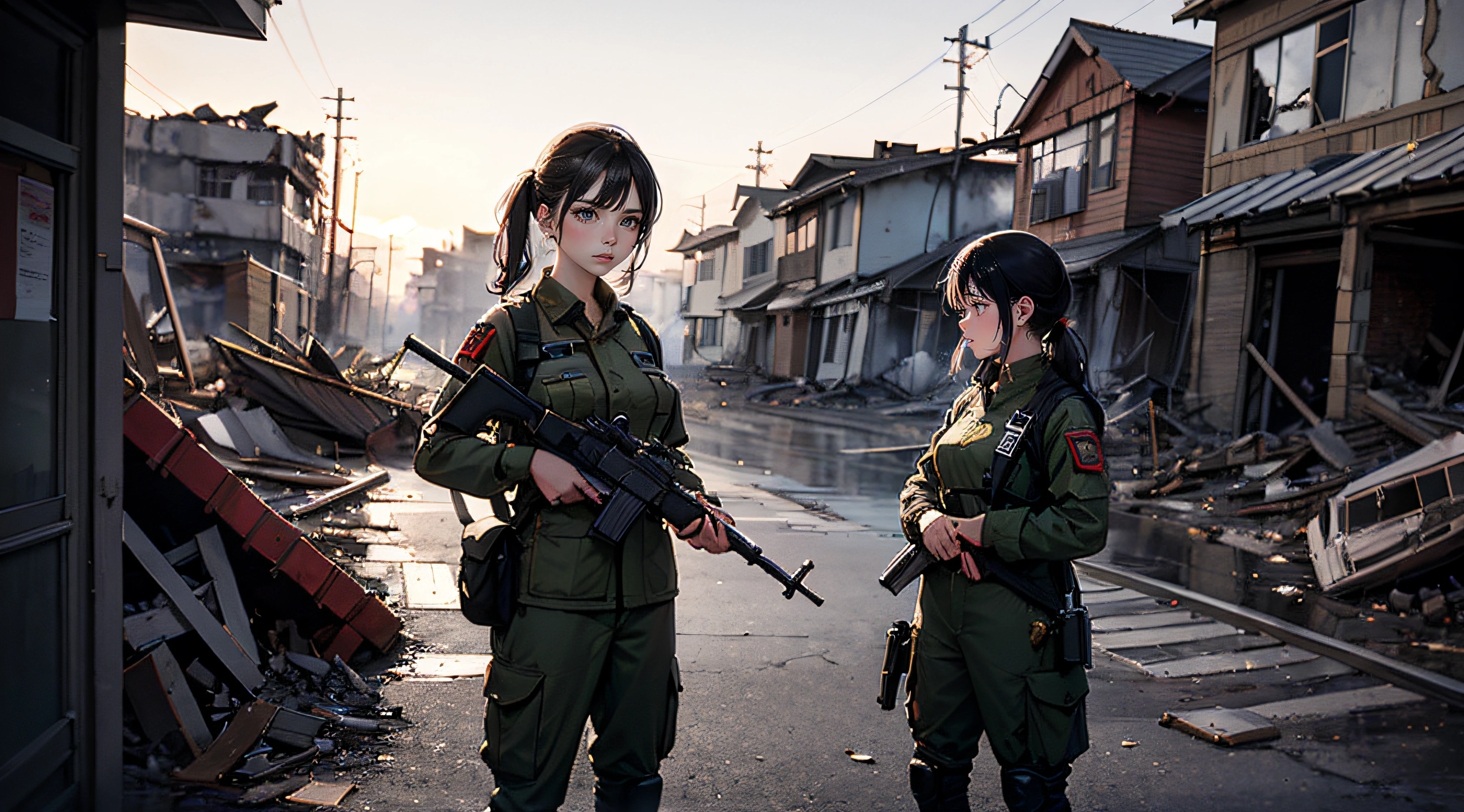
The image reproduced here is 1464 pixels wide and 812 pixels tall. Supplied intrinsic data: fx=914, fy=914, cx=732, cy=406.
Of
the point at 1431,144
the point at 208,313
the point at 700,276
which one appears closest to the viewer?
the point at 1431,144

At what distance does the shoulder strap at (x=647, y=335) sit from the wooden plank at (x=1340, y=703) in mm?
3717

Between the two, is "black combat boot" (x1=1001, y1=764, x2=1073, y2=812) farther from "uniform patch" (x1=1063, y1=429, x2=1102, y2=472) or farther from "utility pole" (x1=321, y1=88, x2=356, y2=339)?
"utility pole" (x1=321, y1=88, x2=356, y2=339)

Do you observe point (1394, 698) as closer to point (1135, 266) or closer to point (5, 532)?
point (5, 532)

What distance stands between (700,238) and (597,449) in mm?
48727

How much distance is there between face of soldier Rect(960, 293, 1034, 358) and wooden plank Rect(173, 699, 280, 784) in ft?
9.96

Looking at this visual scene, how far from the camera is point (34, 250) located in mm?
2717

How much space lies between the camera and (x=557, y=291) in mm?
2551

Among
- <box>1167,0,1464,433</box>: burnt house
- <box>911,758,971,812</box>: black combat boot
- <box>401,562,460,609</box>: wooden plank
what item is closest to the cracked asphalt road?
<box>401,562,460,609</box>: wooden plank

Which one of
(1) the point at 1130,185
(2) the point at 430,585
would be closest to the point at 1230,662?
(2) the point at 430,585

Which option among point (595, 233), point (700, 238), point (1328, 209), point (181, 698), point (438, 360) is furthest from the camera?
point (700, 238)

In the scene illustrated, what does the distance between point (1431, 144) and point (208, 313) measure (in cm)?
3262

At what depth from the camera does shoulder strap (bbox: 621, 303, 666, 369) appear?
2.71 meters

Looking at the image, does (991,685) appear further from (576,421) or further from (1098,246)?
(1098,246)

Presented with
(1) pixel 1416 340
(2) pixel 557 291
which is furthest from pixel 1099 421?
(1) pixel 1416 340
